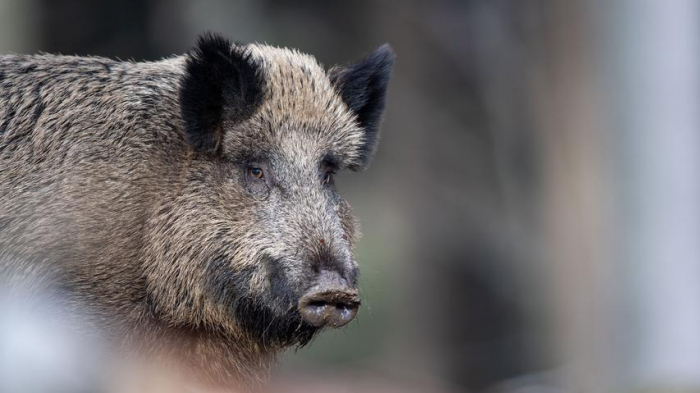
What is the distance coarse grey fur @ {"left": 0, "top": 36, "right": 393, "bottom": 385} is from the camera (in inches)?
223

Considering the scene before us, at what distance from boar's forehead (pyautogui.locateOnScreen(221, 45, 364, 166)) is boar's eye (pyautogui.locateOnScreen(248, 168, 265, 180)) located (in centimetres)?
11

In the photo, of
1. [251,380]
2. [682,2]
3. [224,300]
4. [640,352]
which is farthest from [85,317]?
[682,2]

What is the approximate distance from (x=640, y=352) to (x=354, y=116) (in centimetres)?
182

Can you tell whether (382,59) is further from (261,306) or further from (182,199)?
(261,306)

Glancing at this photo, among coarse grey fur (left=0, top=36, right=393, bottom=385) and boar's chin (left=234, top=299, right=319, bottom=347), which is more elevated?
coarse grey fur (left=0, top=36, right=393, bottom=385)

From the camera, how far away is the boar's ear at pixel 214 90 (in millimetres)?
5898

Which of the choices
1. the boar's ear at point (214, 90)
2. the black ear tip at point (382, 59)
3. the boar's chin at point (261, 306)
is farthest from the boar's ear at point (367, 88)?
the boar's chin at point (261, 306)

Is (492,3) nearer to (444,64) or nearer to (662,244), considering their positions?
(444,64)

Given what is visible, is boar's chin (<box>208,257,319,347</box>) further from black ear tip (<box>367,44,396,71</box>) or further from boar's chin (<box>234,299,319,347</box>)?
black ear tip (<box>367,44,396,71</box>)

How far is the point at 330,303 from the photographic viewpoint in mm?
5078

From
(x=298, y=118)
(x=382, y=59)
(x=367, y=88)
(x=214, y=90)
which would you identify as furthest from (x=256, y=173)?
(x=382, y=59)

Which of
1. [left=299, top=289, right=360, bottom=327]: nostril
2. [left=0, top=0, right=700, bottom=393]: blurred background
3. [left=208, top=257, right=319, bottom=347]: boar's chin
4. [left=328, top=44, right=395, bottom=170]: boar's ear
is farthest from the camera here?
[left=0, top=0, right=700, bottom=393]: blurred background

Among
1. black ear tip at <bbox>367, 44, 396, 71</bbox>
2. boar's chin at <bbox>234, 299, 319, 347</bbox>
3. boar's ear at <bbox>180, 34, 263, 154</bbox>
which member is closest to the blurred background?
black ear tip at <bbox>367, 44, 396, 71</bbox>

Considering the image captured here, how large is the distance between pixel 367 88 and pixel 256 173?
3.17 ft
